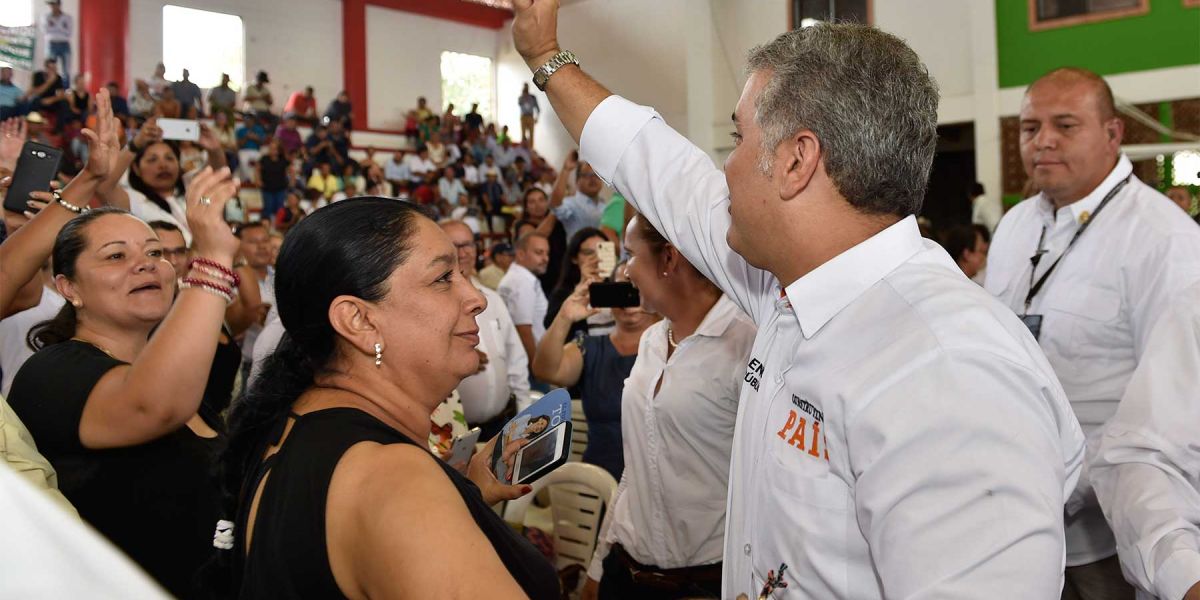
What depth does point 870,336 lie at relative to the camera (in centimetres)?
120

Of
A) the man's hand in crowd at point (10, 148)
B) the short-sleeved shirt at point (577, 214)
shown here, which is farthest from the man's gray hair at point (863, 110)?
the short-sleeved shirt at point (577, 214)

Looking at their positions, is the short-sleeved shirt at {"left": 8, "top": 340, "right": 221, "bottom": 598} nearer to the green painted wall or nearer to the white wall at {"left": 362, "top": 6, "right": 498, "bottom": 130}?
the green painted wall

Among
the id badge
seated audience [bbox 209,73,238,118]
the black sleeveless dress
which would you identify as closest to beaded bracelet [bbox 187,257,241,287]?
the black sleeveless dress

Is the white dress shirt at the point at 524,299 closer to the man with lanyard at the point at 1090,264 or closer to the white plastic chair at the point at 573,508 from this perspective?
the white plastic chair at the point at 573,508

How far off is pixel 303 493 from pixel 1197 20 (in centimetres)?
1349

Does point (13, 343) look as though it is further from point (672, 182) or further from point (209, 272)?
point (672, 182)

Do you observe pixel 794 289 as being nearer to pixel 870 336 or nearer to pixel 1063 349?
pixel 870 336

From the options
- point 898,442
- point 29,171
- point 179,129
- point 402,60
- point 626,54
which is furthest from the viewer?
point 402,60

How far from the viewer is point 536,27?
5.77 ft

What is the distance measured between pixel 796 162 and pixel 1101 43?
43.2ft

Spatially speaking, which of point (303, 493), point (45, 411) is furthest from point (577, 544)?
point (303, 493)

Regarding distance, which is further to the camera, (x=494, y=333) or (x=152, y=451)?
(x=494, y=333)

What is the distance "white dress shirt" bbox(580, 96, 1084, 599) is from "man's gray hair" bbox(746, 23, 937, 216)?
0.08 m

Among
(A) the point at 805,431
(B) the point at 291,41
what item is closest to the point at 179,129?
(A) the point at 805,431
